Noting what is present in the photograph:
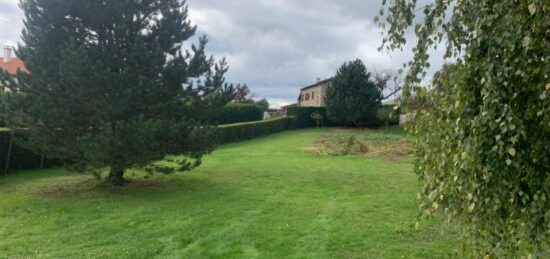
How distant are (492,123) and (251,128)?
25411 mm

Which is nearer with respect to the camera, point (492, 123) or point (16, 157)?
point (492, 123)

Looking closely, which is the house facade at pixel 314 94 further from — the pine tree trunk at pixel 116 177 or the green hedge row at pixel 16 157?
the pine tree trunk at pixel 116 177

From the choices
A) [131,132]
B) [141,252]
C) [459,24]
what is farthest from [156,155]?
[459,24]

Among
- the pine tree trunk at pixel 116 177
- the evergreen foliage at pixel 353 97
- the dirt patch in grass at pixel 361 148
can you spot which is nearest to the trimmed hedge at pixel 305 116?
the evergreen foliage at pixel 353 97

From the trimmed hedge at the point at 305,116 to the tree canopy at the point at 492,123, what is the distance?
3229 cm

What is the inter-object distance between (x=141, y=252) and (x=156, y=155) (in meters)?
3.38

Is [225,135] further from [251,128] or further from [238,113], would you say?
[238,113]

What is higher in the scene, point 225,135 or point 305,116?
point 305,116

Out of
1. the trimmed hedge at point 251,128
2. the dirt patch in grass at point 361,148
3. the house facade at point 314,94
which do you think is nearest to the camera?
the dirt patch in grass at point 361,148

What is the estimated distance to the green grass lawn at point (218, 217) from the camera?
536 cm

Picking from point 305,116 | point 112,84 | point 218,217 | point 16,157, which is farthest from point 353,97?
point 218,217

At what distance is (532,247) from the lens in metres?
2.11

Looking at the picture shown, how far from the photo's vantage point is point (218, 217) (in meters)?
6.98

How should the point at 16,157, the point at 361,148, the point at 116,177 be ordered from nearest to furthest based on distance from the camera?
the point at 116,177, the point at 16,157, the point at 361,148
